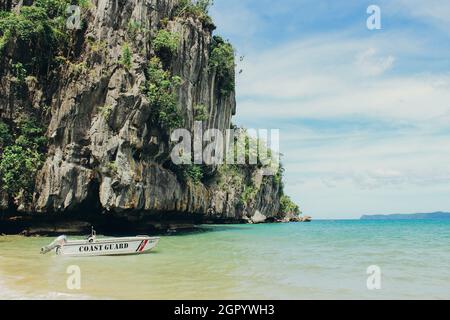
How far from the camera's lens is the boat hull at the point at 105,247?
52.7ft

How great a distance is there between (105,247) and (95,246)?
0.37 m

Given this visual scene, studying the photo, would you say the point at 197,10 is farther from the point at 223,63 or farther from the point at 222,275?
the point at 222,275

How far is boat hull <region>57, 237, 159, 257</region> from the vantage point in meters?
16.1

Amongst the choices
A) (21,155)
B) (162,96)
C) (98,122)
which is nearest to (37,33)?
(98,122)

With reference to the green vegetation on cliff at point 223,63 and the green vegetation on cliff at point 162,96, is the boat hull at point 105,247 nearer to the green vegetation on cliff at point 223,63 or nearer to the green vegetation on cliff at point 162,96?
the green vegetation on cliff at point 162,96

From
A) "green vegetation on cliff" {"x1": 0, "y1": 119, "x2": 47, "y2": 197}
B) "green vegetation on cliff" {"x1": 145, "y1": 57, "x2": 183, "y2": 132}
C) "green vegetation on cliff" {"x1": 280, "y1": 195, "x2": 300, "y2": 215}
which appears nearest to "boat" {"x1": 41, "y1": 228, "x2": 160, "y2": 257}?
"green vegetation on cliff" {"x1": 0, "y1": 119, "x2": 47, "y2": 197}

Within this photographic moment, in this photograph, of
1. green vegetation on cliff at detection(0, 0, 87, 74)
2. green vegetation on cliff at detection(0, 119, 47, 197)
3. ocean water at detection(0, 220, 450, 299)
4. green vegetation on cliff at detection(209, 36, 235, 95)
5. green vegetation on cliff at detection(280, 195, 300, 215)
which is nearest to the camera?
ocean water at detection(0, 220, 450, 299)

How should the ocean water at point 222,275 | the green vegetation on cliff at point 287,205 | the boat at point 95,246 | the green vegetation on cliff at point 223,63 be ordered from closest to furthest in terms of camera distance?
the ocean water at point 222,275, the boat at point 95,246, the green vegetation on cliff at point 223,63, the green vegetation on cliff at point 287,205

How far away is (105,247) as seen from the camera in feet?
54.0

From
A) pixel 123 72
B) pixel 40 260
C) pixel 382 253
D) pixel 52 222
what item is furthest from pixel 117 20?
pixel 382 253

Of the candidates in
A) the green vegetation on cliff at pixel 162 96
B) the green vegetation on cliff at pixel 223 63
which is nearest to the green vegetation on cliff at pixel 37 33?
the green vegetation on cliff at pixel 162 96

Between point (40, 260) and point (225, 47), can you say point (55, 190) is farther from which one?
point (225, 47)

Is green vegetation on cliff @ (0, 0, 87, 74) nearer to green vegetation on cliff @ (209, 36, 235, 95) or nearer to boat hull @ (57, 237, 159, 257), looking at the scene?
green vegetation on cliff @ (209, 36, 235, 95)
